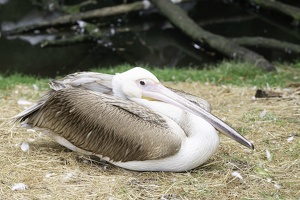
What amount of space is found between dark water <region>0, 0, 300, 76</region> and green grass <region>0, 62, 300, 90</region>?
4.15 ft

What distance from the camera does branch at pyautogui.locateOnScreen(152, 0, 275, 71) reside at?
755 centimetres

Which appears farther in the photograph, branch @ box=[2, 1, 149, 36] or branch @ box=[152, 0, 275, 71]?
branch @ box=[2, 1, 149, 36]

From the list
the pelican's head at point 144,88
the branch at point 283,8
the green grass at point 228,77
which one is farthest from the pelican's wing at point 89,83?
the branch at point 283,8

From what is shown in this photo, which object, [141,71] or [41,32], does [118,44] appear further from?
[141,71]

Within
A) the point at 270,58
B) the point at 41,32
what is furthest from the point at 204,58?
the point at 41,32

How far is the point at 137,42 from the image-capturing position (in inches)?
380

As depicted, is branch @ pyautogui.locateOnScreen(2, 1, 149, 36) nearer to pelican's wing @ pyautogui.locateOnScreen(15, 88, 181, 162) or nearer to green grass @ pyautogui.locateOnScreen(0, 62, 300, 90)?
green grass @ pyautogui.locateOnScreen(0, 62, 300, 90)

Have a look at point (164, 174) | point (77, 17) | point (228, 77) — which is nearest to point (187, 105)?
point (164, 174)

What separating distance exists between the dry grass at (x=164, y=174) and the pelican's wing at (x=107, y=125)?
16 centimetres

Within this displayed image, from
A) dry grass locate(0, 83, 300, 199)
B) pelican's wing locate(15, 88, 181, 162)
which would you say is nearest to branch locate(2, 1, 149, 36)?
dry grass locate(0, 83, 300, 199)

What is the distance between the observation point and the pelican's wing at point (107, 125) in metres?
3.50

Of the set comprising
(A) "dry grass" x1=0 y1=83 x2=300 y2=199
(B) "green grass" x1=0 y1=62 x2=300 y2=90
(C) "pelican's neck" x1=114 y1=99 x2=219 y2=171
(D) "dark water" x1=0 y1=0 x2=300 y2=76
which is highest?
(C) "pelican's neck" x1=114 y1=99 x2=219 y2=171

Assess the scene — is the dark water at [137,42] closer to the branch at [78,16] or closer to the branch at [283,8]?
the branch at [78,16]

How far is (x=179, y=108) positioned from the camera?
12.4 ft
